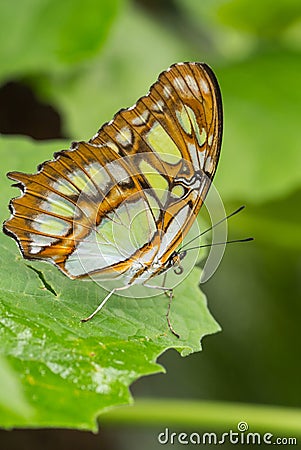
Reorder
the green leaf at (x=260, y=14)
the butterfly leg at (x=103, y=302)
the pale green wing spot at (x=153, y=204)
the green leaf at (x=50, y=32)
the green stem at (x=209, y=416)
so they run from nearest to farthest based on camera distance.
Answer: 1. the butterfly leg at (x=103, y=302)
2. the pale green wing spot at (x=153, y=204)
3. the green stem at (x=209, y=416)
4. the green leaf at (x=50, y=32)
5. the green leaf at (x=260, y=14)

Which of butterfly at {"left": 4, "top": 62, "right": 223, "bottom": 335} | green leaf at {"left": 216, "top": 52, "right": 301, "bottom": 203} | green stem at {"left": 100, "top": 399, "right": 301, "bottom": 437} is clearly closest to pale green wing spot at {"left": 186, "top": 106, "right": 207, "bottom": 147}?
butterfly at {"left": 4, "top": 62, "right": 223, "bottom": 335}

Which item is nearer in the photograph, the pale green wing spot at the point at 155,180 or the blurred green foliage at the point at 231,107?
the pale green wing spot at the point at 155,180

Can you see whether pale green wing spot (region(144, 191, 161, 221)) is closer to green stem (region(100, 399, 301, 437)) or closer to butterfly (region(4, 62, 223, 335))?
butterfly (region(4, 62, 223, 335))

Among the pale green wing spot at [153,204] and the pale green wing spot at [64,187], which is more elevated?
the pale green wing spot at [64,187]

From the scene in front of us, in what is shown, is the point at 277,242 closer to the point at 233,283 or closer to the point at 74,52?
the point at 233,283

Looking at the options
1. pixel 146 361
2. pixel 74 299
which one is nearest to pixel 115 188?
pixel 74 299

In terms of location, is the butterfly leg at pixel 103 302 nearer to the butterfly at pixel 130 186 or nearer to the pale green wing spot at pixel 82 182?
the butterfly at pixel 130 186

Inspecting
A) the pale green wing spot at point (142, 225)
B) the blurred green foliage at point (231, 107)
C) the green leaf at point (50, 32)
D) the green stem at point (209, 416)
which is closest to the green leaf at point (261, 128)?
the blurred green foliage at point (231, 107)
